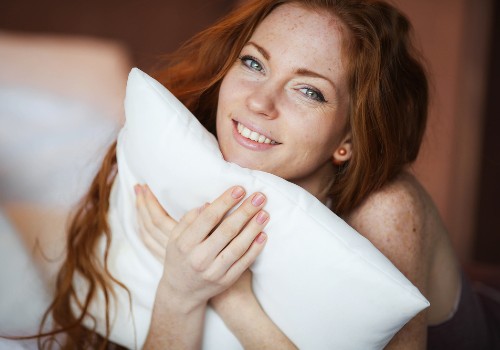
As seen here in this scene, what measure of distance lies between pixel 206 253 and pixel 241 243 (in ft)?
0.24

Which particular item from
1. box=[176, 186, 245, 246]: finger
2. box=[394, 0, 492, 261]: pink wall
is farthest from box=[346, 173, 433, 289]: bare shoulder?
box=[394, 0, 492, 261]: pink wall

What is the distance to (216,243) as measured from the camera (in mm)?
1058

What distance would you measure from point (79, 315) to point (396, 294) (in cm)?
81

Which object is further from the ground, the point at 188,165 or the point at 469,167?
the point at 188,165

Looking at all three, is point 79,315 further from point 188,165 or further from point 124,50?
point 124,50

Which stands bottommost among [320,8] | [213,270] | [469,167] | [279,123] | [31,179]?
[31,179]

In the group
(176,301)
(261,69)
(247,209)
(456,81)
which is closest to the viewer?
(247,209)

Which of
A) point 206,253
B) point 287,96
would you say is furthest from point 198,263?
point 287,96

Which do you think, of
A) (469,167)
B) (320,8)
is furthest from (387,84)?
(469,167)

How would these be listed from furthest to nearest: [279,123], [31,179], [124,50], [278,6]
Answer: [124,50] < [31,179] < [278,6] < [279,123]

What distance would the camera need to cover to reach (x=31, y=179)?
1839mm

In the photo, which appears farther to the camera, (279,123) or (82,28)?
(82,28)

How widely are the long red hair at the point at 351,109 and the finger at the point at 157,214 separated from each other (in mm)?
195

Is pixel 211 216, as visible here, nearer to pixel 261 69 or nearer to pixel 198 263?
pixel 198 263
